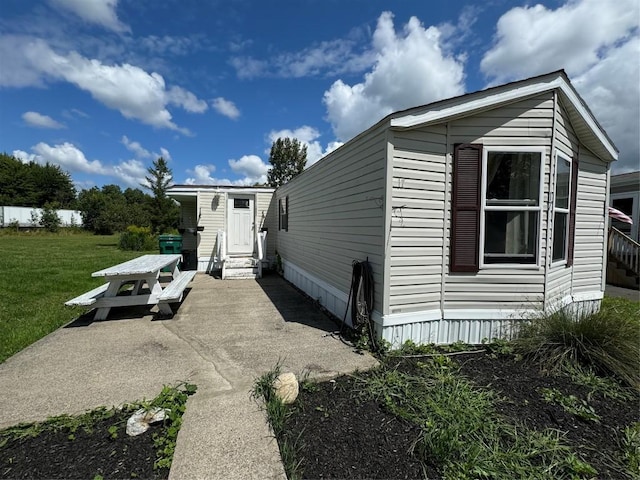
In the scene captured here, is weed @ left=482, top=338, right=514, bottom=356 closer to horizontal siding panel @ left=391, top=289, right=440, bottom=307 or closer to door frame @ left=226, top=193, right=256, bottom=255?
horizontal siding panel @ left=391, top=289, right=440, bottom=307

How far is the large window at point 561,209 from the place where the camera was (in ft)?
13.7

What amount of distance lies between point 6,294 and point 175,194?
5.04 m

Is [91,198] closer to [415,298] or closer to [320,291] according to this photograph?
[320,291]

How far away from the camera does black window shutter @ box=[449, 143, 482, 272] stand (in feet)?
12.1

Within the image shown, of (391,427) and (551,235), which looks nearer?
(391,427)

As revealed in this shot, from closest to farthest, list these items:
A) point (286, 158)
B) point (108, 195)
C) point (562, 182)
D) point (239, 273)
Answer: point (562, 182)
point (239, 273)
point (286, 158)
point (108, 195)

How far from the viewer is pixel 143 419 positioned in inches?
85.4

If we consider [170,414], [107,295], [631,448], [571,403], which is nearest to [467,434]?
[631,448]

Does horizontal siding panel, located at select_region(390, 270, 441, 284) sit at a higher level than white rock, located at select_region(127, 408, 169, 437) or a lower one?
higher

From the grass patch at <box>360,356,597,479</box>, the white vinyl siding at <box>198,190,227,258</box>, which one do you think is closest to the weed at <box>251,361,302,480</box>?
the grass patch at <box>360,356,597,479</box>

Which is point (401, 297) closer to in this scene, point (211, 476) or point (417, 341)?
point (417, 341)

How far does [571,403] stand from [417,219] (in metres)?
2.16

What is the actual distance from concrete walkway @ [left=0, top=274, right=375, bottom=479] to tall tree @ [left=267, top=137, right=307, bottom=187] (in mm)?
22367

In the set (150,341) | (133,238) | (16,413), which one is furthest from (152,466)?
(133,238)
